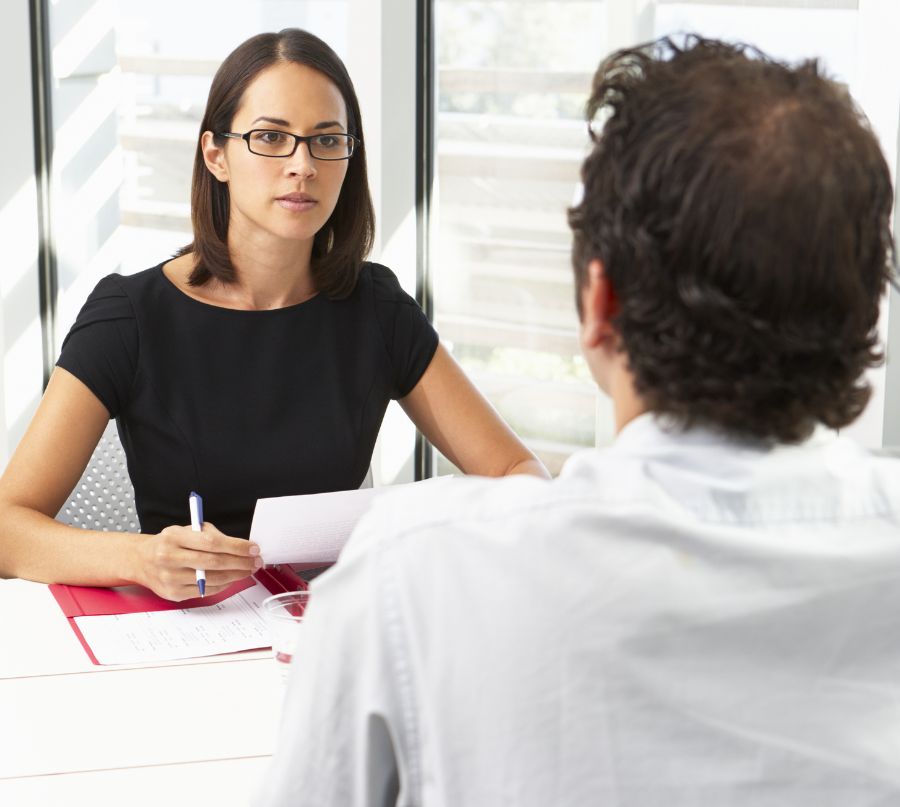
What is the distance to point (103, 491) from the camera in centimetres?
203

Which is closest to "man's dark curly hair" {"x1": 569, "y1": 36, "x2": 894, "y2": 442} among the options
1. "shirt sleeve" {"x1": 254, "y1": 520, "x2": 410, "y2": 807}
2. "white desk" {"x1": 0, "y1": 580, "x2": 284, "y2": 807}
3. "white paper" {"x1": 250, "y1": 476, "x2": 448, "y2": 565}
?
"shirt sleeve" {"x1": 254, "y1": 520, "x2": 410, "y2": 807}

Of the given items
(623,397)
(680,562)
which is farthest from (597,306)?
(680,562)

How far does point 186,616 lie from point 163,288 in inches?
26.2

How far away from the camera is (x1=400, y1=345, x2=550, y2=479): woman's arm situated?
6.69 feet

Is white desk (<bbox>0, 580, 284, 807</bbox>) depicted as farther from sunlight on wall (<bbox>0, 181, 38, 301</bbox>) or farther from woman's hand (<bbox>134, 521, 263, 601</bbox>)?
sunlight on wall (<bbox>0, 181, 38, 301</bbox>)

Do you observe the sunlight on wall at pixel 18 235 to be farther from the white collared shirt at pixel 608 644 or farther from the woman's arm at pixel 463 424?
the white collared shirt at pixel 608 644

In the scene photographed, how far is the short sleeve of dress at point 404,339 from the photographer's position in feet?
6.84

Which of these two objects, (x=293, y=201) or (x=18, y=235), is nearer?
Result: (x=293, y=201)

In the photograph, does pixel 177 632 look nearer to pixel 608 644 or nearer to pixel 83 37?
pixel 608 644

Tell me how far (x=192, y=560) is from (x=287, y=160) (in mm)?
745

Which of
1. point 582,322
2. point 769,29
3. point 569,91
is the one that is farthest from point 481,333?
point 582,322

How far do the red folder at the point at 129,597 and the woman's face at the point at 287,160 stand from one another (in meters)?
0.61

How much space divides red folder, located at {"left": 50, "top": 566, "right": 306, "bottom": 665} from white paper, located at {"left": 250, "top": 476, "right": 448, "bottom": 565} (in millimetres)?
104

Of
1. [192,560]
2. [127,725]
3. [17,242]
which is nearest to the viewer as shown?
[127,725]
